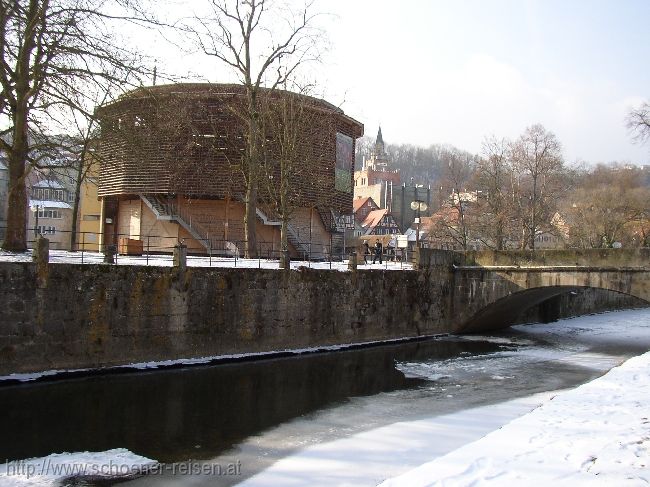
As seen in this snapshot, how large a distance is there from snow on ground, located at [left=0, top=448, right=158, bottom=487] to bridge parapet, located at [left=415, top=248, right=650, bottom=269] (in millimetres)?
19434

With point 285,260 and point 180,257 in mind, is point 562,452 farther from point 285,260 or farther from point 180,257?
point 285,260

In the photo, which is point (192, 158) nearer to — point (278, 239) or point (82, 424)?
point (278, 239)

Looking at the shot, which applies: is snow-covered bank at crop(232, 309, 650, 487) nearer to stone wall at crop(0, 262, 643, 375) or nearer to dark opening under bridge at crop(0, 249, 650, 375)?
stone wall at crop(0, 262, 643, 375)

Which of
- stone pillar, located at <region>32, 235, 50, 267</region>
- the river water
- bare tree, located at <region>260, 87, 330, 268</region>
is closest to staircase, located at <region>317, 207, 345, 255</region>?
bare tree, located at <region>260, 87, 330, 268</region>

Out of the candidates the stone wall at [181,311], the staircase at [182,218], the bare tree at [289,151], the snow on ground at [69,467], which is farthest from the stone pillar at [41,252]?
the staircase at [182,218]

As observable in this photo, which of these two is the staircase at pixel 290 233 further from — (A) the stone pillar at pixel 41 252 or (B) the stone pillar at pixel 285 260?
(A) the stone pillar at pixel 41 252

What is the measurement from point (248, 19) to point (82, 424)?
19.3 m

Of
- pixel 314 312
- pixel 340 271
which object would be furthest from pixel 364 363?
pixel 340 271

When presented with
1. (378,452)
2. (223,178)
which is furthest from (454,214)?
(378,452)

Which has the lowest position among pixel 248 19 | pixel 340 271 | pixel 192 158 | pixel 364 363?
pixel 364 363

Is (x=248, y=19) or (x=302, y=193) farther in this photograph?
(x=302, y=193)

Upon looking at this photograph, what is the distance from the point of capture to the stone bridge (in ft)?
80.4

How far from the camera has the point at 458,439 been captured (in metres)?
11.1

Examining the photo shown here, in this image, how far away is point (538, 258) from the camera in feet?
87.4
